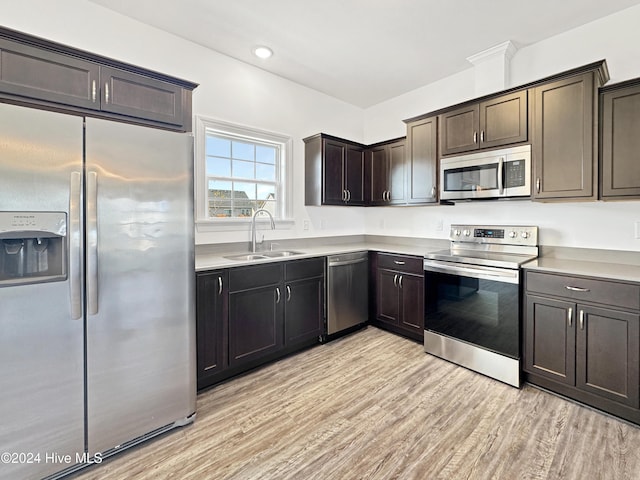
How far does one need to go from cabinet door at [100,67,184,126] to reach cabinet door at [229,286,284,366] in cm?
140

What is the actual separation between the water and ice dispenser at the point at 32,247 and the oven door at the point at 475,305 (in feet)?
9.22

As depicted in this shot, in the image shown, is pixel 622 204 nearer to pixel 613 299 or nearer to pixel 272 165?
pixel 613 299

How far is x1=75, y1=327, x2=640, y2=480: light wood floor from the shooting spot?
1640 mm

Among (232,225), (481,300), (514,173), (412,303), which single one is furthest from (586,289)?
(232,225)

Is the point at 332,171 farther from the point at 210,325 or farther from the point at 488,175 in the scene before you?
the point at 210,325

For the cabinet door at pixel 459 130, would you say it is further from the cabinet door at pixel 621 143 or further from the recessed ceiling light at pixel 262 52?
the recessed ceiling light at pixel 262 52

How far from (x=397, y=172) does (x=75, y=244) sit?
3197mm

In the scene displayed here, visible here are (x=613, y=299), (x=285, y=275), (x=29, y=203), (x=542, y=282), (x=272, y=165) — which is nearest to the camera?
(x=29, y=203)

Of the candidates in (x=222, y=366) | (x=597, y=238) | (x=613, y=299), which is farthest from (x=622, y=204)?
(x=222, y=366)

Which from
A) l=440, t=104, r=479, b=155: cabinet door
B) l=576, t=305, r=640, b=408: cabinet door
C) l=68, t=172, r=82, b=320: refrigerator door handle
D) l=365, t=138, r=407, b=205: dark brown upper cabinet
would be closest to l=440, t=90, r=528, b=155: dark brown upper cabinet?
l=440, t=104, r=479, b=155: cabinet door

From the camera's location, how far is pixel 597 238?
2.52 meters

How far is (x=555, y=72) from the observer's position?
2.74m

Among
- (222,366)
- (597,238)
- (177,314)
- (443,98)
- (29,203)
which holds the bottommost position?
(222,366)

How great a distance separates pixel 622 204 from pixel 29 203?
3.91m
